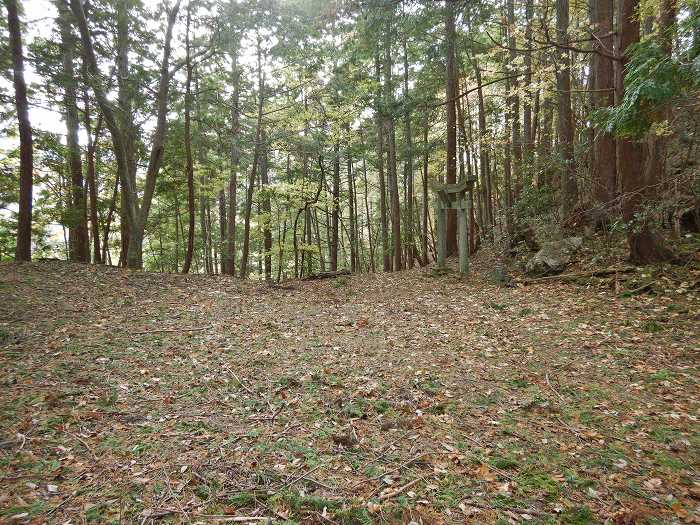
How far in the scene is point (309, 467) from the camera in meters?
3.26

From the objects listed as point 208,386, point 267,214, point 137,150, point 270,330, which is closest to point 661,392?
point 208,386

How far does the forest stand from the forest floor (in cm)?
3

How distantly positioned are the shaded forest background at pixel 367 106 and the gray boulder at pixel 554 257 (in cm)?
77

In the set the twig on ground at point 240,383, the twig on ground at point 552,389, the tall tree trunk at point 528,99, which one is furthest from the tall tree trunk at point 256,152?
the twig on ground at point 552,389

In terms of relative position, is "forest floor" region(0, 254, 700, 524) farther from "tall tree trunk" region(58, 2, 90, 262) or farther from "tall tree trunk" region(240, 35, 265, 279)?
"tall tree trunk" region(240, 35, 265, 279)

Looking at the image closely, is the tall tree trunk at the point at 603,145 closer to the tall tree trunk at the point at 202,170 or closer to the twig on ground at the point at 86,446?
the twig on ground at the point at 86,446

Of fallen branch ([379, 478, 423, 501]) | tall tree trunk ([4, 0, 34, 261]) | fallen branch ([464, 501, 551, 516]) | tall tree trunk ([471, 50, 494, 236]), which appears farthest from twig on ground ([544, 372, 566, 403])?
tall tree trunk ([4, 0, 34, 261])

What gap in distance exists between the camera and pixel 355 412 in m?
4.16

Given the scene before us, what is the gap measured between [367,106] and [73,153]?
9.23 m

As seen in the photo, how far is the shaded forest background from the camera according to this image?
6.95 meters

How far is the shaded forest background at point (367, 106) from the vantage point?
274 inches

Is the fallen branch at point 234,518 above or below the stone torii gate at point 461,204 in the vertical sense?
below

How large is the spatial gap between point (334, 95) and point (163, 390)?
554 inches

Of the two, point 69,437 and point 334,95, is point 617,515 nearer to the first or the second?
point 69,437
